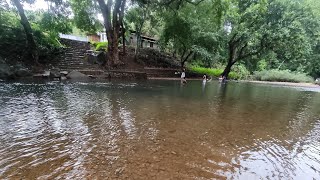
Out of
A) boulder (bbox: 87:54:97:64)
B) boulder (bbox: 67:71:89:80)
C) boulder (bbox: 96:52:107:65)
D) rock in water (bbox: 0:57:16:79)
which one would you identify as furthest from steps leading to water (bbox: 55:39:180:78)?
rock in water (bbox: 0:57:16:79)

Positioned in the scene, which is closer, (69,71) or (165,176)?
(165,176)

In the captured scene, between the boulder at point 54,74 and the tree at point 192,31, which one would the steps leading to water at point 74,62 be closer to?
the boulder at point 54,74

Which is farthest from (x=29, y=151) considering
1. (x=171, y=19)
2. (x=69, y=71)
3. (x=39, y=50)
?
(x=171, y=19)

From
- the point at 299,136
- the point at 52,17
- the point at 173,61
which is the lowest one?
the point at 299,136

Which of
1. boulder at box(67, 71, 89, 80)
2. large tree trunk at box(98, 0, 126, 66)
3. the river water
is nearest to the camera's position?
the river water

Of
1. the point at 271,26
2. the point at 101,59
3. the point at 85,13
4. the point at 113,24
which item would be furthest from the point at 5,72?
the point at 271,26

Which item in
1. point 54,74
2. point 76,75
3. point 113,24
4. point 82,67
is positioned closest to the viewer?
point 54,74

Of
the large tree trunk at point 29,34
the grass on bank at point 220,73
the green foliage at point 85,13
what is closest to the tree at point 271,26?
the grass on bank at point 220,73

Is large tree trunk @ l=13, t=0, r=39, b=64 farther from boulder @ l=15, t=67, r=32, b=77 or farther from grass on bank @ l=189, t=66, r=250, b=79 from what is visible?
grass on bank @ l=189, t=66, r=250, b=79

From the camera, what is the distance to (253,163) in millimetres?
4566

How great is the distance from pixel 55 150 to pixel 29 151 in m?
0.50

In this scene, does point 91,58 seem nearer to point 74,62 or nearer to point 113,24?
point 74,62

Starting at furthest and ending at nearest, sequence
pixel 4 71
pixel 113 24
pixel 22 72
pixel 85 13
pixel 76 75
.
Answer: pixel 85 13 < pixel 113 24 < pixel 76 75 < pixel 22 72 < pixel 4 71

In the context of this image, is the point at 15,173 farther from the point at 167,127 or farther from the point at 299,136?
the point at 299,136
